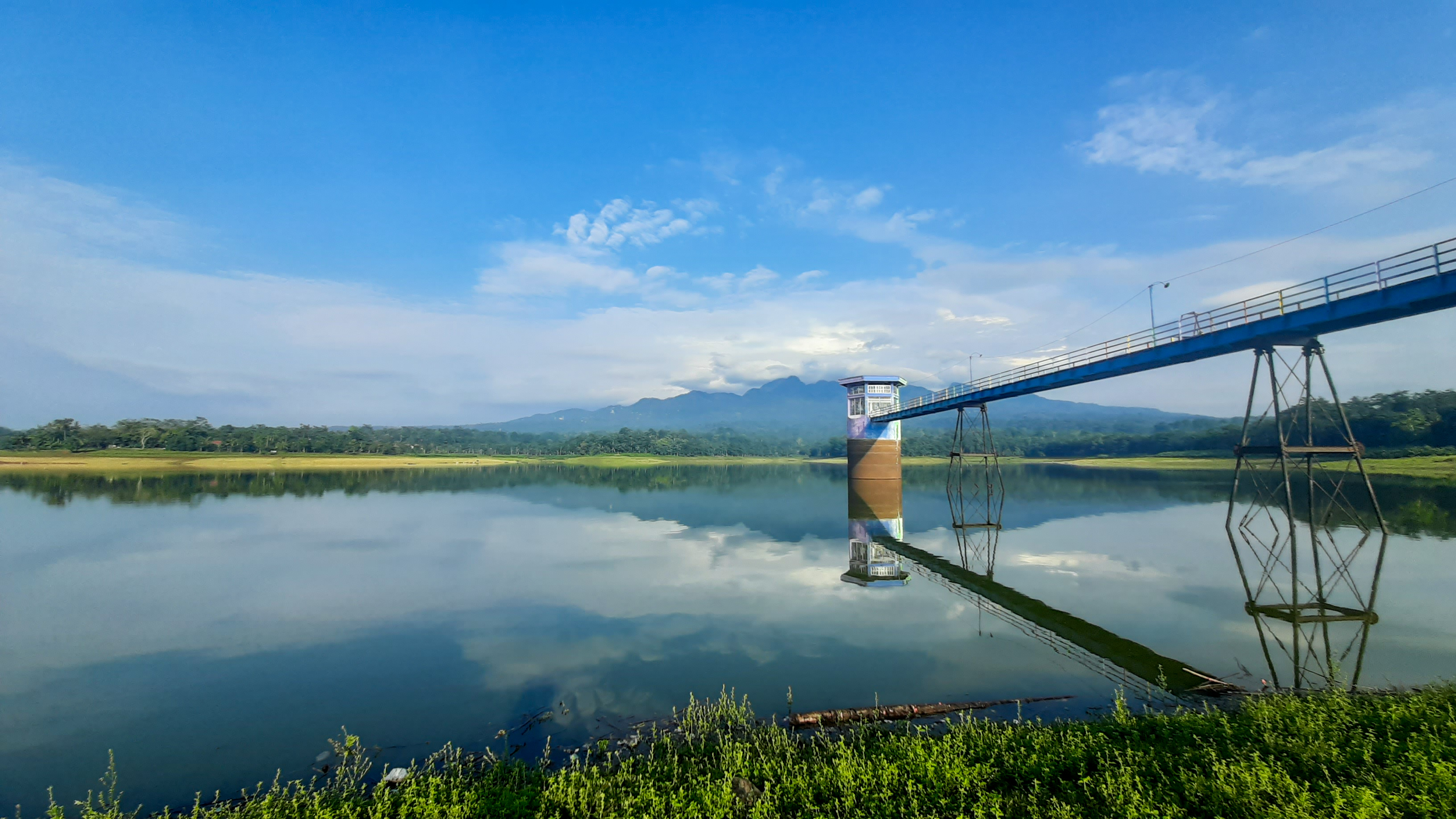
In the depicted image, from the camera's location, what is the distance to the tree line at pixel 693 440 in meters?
62.0

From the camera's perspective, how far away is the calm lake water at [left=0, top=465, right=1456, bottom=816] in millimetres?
8906

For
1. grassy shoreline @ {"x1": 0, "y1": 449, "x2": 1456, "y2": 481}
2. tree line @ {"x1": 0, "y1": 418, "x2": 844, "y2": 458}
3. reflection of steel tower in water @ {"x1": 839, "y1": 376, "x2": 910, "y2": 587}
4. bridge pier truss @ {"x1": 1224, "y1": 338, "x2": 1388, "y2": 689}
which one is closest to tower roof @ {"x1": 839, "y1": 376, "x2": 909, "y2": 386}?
reflection of steel tower in water @ {"x1": 839, "y1": 376, "x2": 910, "y2": 587}

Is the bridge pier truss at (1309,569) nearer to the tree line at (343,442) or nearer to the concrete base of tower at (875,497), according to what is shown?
the concrete base of tower at (875,497)

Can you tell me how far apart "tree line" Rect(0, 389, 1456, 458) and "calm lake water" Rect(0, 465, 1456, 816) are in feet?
33.0

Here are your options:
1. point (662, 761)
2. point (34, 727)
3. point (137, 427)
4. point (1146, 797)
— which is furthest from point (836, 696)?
point (137, 427)

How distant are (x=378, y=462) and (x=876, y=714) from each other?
4444 inches

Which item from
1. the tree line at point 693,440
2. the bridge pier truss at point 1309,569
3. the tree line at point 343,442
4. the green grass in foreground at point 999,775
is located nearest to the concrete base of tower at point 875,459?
the bridge pier truss at point 1309,569

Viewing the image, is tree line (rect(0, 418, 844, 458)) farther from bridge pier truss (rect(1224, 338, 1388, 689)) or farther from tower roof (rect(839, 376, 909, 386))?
bridge pier truss (rect(1224, 338, 1388, 689))

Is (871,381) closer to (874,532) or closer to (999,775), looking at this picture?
(874,532)

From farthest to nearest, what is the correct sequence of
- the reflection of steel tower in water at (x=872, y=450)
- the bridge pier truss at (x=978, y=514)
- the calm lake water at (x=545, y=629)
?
the reflection of steel tower in water at (x=872, y=450) → the bridge pier truss at (x=978, y=514) → the calm lake water at (x=545, y=629)

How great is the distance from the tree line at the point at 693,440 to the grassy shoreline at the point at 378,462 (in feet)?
16.4

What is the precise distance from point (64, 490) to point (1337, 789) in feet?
234

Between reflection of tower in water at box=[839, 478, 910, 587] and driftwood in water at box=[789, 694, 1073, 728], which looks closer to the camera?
driftwood in water at box=[789, 694, 1073, 728]

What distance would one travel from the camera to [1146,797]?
541 cm
